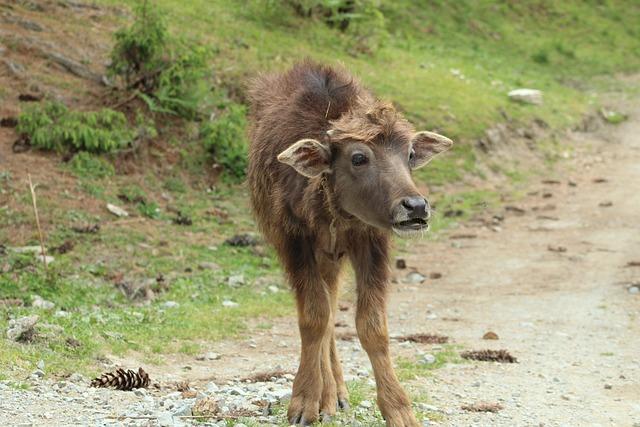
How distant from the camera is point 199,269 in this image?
13859mm

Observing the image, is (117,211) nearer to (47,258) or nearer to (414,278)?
(47,258)

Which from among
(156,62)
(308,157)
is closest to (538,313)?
(308,157)

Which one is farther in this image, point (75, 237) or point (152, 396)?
point (75, 237)

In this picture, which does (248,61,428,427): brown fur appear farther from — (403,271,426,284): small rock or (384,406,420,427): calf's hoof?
(403,271,426,284): small rock

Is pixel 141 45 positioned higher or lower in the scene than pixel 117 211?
higher

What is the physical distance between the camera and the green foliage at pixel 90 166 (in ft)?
51.8

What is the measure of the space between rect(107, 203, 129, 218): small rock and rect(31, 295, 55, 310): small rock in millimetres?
3605

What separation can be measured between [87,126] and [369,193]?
390 inches

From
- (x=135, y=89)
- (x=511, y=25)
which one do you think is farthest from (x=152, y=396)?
(x=511, y=25)

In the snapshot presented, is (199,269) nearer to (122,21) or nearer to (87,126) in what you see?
(87,126)

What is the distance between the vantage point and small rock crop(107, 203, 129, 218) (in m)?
15.0

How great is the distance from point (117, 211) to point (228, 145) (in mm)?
3206

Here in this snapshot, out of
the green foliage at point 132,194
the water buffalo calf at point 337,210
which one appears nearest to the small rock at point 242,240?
the green foliage at point 132,194

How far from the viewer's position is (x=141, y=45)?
1711 cm
